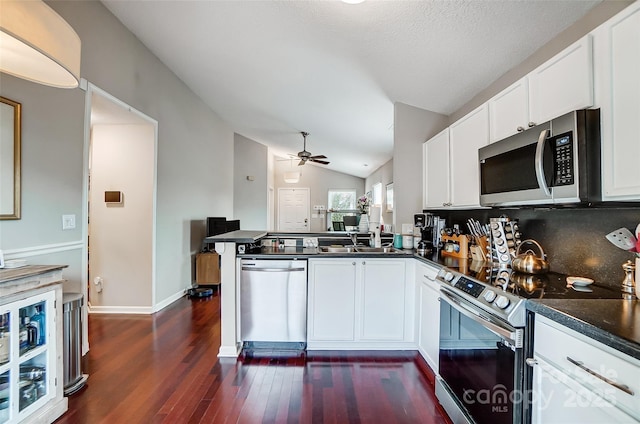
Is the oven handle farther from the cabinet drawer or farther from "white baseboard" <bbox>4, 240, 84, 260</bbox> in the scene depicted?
"white baseboard" <bbox>4, 240, 84, 260</bbox>

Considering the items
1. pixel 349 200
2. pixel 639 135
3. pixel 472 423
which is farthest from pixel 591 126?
pixel 349 200

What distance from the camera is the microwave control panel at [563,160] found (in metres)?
1.34

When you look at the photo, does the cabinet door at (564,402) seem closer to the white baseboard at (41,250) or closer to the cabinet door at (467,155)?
the cabinet door at (467,155)

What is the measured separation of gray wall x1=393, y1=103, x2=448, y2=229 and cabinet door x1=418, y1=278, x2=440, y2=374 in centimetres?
129

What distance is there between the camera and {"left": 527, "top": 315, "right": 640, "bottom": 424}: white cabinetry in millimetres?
864

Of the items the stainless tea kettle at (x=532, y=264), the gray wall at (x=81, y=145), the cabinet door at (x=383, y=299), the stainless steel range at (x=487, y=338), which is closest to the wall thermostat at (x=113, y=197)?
the gray wall at (x=81, y=145)

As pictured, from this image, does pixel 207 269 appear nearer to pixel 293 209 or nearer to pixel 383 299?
pixel 383 299

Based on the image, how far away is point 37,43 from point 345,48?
7.07 ft

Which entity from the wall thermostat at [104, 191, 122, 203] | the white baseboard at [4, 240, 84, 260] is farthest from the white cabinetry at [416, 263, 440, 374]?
the wall thermostat at [104, 191, 122, 203]

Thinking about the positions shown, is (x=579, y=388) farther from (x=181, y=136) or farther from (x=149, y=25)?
(x=181, y=136)

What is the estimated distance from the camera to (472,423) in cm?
157

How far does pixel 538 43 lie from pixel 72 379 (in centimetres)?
391

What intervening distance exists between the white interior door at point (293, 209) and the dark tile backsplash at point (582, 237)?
817 cm

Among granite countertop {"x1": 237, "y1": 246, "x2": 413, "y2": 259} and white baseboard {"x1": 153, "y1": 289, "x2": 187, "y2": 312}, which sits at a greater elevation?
granite countertop {"x1": 237, "y1": 246, "x2": 413, "y2": 259}
